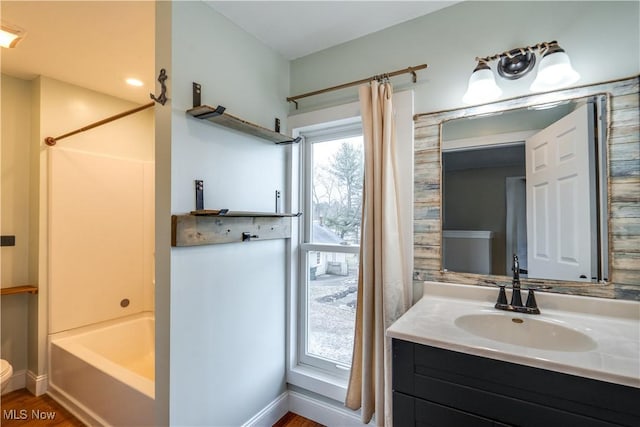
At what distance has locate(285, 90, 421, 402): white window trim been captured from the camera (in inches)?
63.9

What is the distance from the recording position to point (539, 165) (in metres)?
1.37

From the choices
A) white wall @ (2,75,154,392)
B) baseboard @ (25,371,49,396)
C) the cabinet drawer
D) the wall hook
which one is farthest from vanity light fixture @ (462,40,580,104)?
baseboard @ (25,371,49,396)

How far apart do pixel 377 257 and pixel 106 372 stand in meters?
1.72

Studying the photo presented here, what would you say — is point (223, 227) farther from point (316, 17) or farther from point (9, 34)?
point (9, 34)

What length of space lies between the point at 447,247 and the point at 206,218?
1230mm

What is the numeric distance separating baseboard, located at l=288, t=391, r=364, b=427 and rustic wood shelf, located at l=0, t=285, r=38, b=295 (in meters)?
2.07

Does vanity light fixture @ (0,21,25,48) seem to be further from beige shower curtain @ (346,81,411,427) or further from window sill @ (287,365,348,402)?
window sill @ (287,365,348,402)

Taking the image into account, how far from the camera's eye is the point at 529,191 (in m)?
1.39

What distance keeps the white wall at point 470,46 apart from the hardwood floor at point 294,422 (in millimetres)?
2006

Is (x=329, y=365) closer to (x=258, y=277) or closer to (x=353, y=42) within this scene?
(x=258, y=277)

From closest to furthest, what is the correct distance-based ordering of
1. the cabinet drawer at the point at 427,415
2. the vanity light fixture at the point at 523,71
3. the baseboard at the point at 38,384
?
the cabinet drawer at the point at 427,415, the vanity light fixture at the point at 523,71, the baseboard at the point at 38,384

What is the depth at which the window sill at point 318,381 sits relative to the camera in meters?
1.82

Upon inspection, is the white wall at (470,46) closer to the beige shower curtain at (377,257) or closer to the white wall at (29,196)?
the beige shower curtain at (377,257)

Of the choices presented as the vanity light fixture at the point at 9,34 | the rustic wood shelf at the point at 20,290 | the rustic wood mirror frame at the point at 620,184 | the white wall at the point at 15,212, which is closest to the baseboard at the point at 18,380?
the white wall at the point at 15,212
